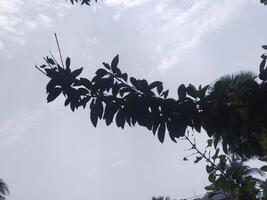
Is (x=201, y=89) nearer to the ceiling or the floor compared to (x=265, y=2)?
nearer to the floor

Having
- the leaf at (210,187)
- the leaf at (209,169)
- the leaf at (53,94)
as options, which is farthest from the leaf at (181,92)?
the leaf at (210,187)

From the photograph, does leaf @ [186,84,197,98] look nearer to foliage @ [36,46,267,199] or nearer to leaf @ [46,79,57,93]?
foliage @ [36,46,267,199]

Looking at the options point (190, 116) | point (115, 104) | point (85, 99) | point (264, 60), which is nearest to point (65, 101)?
point (85, 99)

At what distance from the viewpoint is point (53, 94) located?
2.86m

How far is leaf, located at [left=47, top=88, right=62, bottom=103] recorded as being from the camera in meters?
2.85

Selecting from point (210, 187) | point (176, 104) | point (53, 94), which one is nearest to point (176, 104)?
point (176, 104)

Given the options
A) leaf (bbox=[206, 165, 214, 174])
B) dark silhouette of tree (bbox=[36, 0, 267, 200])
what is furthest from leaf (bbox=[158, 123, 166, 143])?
leaf (bbox=[206, 165, 214, 174])

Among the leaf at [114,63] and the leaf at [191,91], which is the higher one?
the leaf at [114,63]

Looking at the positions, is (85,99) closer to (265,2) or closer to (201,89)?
(201,89)

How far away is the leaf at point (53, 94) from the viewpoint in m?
2.85

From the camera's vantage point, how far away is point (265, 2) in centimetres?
357

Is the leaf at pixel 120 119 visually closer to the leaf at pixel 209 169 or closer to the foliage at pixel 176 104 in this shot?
the foliage at pixel 176 104

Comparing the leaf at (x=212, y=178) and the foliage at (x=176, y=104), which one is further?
the leaf at (x=212, y=178)

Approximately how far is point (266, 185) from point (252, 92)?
1.06 meters
